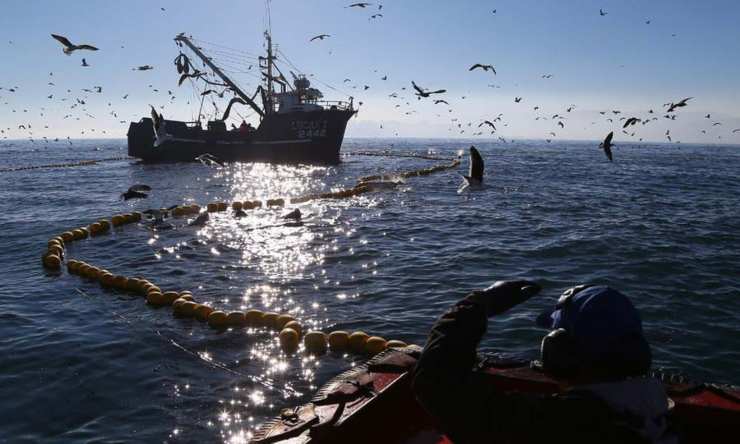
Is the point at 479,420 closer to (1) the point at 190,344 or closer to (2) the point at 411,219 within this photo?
(1) the point at 190,344

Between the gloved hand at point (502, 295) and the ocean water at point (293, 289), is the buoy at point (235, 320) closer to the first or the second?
the ocean water at point (293, 289)

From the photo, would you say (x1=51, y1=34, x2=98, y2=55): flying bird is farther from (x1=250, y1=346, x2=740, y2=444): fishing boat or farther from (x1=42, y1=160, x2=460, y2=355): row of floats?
(x1=250, y1=346, x2=740, y2=444): fishing boat

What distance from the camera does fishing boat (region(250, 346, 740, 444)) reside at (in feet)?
12.9

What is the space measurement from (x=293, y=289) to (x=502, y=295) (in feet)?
29.7

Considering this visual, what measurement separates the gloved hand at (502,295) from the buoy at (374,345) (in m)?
5.36

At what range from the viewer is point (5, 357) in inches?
316

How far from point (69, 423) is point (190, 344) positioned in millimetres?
2240

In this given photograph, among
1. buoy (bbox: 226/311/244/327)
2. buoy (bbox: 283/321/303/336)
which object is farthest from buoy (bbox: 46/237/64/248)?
buoy (bbox: 283/321/303/336)

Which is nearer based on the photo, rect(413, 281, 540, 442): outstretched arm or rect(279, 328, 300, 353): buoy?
rect(413, 281, 540, 442): outstretched arm

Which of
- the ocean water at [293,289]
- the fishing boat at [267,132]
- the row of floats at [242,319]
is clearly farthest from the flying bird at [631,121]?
the fishing boat at [267,132]

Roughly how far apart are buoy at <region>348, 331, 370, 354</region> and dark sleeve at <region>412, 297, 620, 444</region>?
5.74 metres

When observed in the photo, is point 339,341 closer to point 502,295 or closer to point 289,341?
point 289,341

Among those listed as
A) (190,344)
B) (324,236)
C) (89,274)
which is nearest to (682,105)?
(324,236)

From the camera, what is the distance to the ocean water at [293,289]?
670cm
